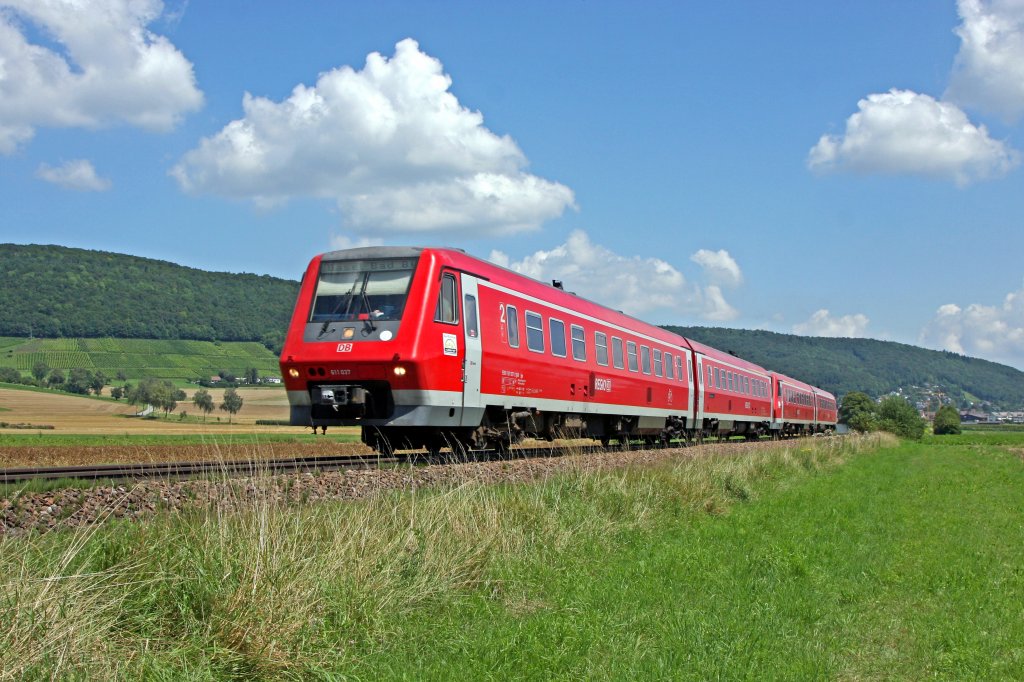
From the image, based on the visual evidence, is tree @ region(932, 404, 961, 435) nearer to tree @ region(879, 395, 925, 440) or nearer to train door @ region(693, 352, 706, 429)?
tree @ region(879, 395, 925, 440)

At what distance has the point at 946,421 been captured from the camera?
415 ft

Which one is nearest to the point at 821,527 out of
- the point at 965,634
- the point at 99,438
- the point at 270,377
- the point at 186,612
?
the point at 965,634

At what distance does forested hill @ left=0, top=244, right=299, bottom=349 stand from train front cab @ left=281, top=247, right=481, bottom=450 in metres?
128

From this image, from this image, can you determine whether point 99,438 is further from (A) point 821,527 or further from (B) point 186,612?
(B) point 186,612

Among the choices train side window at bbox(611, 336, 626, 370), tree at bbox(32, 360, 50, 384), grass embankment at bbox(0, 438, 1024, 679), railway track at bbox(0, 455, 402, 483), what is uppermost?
tree at bbox(32, 360, 50, 384)

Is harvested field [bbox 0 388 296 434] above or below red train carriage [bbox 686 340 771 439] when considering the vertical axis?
below

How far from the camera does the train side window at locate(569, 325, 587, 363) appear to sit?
67.7 ft

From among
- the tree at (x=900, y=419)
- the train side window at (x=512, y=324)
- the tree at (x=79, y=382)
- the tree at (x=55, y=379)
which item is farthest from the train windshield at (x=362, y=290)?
the tree at (x=55, y=379)

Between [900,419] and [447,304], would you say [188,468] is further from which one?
[900,419]

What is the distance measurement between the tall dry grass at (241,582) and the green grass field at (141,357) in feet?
394

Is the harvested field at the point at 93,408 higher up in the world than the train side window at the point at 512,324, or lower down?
lower down

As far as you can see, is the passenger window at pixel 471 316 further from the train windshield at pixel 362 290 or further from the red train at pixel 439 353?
the train windshield at pixel 362 290

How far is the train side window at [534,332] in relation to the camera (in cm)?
1825

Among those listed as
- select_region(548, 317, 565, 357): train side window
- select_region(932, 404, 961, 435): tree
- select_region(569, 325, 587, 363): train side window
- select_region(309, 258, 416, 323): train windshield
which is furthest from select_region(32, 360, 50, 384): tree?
select_region(932, 404, 961, 435): tree
